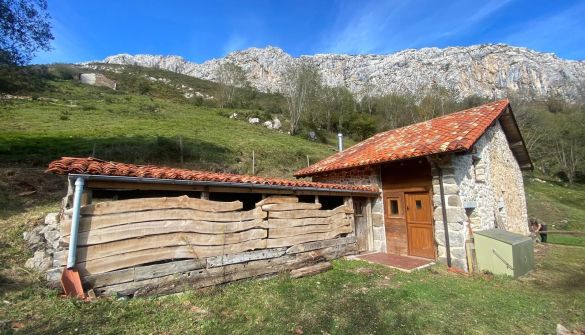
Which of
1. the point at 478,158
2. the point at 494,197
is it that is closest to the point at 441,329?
the point at 478,158

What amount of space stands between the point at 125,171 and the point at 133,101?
108ft

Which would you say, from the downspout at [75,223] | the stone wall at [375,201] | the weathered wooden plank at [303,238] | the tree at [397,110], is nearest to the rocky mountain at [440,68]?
the tree at [397,110]

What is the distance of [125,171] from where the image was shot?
5.06 meters

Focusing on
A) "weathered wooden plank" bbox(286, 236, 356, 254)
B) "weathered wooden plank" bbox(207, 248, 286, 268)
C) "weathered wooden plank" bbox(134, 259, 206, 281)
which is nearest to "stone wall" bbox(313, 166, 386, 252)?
"weathered wooden plank" bbox(286, 236, 356, 254)

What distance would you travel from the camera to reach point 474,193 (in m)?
8.91

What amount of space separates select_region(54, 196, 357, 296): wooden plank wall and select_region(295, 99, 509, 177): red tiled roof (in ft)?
11.4

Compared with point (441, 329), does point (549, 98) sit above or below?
above

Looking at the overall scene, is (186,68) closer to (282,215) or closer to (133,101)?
(133,101)

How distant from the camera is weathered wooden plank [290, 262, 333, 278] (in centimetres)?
714

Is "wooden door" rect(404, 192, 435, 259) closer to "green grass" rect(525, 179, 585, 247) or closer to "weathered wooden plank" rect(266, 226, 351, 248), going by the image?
"weathered wooden plank" rect(266, 226, 351, 248)

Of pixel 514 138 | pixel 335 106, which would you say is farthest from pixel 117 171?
pixel 335 106

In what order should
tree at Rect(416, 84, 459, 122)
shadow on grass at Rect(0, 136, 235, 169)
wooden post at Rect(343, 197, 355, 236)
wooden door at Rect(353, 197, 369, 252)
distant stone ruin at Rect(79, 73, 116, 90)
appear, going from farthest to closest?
distant stone ruin at Rect(79, 73, 116, 90) → tree at Rect(416, 84, 459, 122) → shadow on grass at Rect(0, 136, 235, 169) → wooden door at Rect(353, 197, 369, 252) → wooden post at Rect(343, 197, 355, 236)

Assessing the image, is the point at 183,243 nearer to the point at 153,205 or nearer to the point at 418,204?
the point at 153,205

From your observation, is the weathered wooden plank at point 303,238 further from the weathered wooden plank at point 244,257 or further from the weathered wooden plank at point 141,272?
the weathered wooden plank at point 141,272
